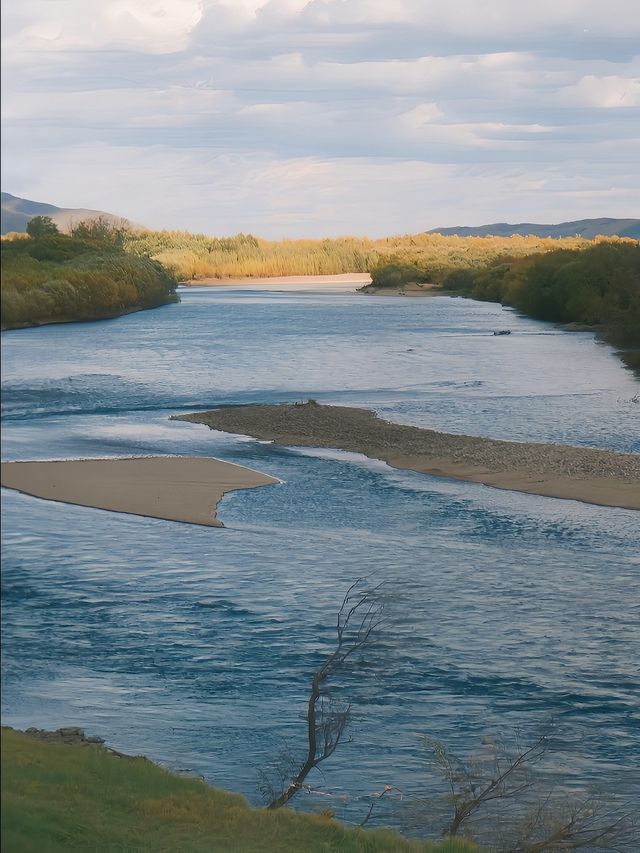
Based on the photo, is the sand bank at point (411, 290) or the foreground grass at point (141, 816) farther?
the sand bank at point (411, 290)

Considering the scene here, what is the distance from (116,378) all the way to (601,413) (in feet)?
73.1

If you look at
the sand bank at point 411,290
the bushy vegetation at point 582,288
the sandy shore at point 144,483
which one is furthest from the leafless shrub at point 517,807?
the sand bank at point 411,290

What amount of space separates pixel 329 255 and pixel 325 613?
168 meters

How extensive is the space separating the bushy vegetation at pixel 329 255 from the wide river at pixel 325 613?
70.7 metres

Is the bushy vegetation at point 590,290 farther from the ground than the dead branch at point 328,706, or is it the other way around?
the bushy vegetation at point 590,290

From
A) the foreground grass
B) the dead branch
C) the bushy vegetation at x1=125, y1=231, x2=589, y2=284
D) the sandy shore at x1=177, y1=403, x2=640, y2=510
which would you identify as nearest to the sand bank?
the bushy vegetation at x1=125, y1=231, x2=589, y2=284

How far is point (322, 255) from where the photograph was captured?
181250 millimetres

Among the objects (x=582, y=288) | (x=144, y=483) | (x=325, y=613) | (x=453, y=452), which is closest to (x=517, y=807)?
(x=325, y=613)

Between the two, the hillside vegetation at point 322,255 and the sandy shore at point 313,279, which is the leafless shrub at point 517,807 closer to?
the hillside vegetation at point 322,255

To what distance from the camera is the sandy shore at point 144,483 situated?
80.3 ft

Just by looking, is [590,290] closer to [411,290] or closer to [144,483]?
[144,483]

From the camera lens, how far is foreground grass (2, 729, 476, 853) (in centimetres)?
513

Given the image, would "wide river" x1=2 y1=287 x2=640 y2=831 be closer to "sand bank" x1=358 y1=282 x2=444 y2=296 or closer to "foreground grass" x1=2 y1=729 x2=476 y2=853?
"foreground grass" x1=2 y1=729 x2=476 y2=853

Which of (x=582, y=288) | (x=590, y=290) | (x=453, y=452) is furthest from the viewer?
(x=582, y=288)
